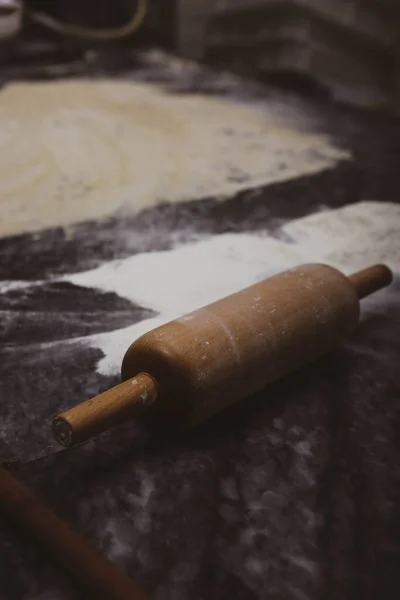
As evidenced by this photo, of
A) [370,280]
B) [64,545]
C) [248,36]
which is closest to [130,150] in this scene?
[370,280]

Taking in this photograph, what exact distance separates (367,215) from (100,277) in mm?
732

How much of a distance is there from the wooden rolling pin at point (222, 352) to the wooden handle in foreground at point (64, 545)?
7 cm

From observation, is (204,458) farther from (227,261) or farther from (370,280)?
(227,261)

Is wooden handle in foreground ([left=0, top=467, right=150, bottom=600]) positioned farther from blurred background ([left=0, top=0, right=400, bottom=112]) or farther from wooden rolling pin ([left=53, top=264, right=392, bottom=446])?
blurred background ([left=0, top=0, right=400, bottom=112])

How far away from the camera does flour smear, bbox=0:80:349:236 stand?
62.3 inches

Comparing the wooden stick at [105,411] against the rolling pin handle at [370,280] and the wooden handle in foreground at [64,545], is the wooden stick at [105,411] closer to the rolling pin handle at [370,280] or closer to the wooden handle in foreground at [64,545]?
the wooden handle in foreground at [64,545]

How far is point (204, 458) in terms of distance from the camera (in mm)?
804

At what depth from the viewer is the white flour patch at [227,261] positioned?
115 cm

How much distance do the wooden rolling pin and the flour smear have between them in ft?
2.35

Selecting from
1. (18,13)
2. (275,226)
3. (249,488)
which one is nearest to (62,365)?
(249,488)

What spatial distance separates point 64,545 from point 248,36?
417cm

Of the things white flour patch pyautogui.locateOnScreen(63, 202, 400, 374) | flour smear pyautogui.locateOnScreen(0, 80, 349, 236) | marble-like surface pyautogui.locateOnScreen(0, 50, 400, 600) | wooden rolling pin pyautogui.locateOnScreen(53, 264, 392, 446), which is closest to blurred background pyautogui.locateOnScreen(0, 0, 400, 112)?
flour smear pyautogui.locateOnScreen(0, 80, 349, 236)

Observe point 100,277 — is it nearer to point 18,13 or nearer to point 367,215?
point 367,215

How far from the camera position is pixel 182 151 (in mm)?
1948
